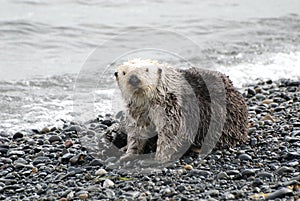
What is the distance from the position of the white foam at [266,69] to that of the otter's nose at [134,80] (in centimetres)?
518

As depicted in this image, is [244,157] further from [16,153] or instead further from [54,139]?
[16,153]

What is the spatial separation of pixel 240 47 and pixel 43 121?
7.21 metres

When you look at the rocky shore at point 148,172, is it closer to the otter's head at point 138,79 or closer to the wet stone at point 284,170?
the wet stone at point 284,170

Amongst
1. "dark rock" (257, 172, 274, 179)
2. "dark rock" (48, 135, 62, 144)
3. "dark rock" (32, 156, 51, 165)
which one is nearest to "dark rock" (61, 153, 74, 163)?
"dark rock" (32, 156, 51, 165)

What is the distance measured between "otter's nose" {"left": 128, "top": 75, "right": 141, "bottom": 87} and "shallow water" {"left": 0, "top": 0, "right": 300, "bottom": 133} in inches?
127

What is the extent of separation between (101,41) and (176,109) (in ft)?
28.9

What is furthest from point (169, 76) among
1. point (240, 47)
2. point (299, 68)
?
point (240, 47)

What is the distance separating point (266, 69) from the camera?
40.7 feet

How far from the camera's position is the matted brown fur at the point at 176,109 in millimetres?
6582

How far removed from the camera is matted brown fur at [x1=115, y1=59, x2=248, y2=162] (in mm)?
6582

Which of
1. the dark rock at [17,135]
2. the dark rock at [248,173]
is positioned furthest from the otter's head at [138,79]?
the dark rock at [17,135]

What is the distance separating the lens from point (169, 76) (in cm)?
677

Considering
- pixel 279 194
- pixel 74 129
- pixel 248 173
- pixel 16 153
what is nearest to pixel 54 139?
pixel 74 129

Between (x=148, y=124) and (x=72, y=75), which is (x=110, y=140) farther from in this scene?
(x=72, y=75)
